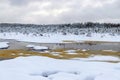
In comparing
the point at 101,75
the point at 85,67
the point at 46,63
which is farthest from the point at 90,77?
the point at 46,63

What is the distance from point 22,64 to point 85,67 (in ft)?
10.3

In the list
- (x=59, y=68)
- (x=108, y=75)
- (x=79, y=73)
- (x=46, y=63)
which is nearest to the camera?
(x=108, y=75)

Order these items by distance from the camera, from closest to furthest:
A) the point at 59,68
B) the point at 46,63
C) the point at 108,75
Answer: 1. the point at 108,75
2. the point at 59,68
3. the point at 46,63

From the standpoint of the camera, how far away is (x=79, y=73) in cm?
1404

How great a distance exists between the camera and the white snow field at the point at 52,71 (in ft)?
41.4

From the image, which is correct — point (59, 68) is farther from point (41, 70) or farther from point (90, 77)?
point (90, 77)

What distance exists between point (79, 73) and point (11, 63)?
12.4 feet

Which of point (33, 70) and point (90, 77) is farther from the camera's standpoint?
point (33, 70)

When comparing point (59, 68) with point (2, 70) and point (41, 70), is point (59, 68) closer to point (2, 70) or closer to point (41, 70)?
point (41, 70)

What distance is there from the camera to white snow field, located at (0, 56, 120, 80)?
1261 cm

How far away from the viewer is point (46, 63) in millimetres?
16234

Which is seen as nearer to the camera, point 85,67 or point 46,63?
point 85,67

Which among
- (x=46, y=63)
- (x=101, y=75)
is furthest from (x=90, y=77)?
(x=46, y=63)

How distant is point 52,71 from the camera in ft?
47.3
